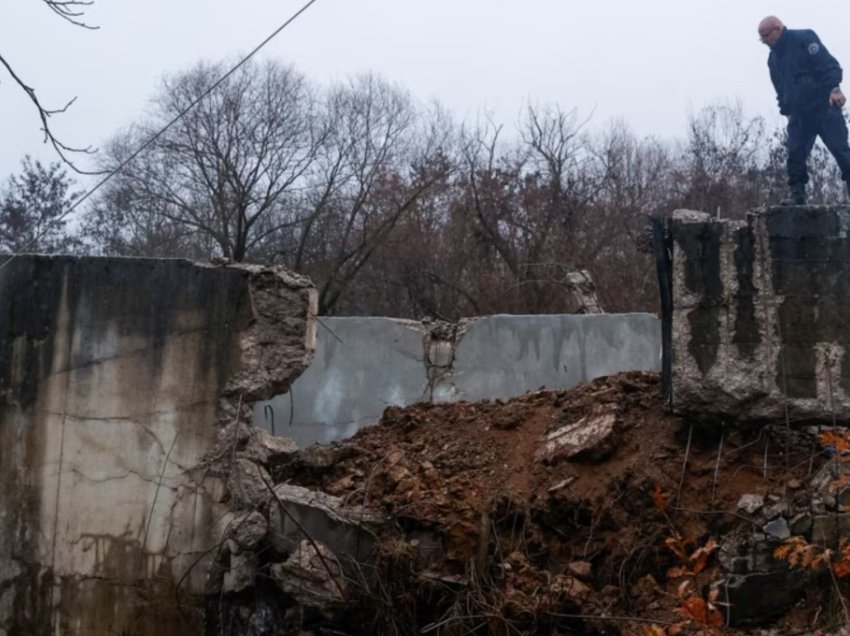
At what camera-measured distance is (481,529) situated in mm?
6145

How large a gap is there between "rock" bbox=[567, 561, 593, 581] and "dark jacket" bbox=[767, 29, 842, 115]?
3.46 m

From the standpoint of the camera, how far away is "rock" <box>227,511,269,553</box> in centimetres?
629

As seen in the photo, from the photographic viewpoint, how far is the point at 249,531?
6.30 m

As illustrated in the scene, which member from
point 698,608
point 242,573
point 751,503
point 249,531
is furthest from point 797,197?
point 242,573

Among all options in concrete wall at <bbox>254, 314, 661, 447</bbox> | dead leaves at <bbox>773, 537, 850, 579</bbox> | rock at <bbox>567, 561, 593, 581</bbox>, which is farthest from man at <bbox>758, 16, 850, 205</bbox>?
concrete wall at <bbox>254, 314, 661, 447</bbox>

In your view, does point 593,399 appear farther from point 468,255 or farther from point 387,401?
point 468,255

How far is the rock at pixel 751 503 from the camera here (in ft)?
19.0

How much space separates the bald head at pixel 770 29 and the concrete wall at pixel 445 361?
10.8 feet

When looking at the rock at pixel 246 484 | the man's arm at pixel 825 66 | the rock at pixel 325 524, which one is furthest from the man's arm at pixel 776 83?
the rock at pixel 246 484

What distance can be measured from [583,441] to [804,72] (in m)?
2.99

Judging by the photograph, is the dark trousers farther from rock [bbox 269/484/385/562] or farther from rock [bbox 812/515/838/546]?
rock [bbox 269/484/385/562]

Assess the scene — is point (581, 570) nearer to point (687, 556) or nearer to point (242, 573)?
point (687, 556)

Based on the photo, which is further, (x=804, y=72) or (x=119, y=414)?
(x=804, y=72)

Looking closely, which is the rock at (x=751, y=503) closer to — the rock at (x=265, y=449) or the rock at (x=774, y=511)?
the rock at (x=774, y=511)
